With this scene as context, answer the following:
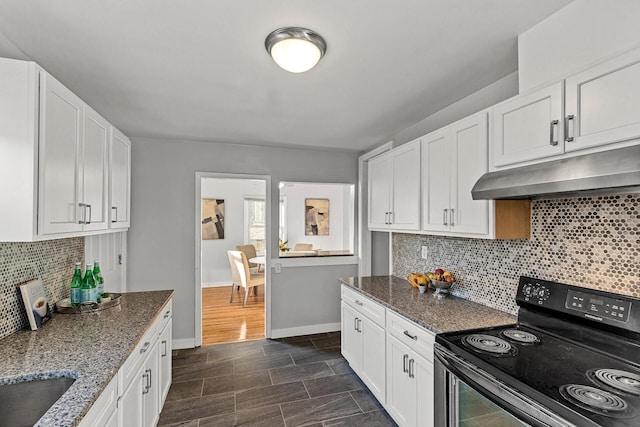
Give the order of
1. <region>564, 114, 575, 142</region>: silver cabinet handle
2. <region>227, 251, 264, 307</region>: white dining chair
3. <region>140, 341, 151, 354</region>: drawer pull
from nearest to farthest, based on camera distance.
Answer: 1. <region>564, 114, 575, 142</region>: silver cabinet handle
2. <region>140, 341, 151, 354</region>: drawer pull
3. <region>227, 251, 264, 307</region>: white dining chair

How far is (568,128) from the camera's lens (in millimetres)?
1370

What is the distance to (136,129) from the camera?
10.9ft

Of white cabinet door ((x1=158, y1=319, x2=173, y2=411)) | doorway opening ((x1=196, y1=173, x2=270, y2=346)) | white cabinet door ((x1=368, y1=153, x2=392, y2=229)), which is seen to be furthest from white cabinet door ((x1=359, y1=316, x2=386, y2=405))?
doorway opening ((x1=196, y1=173, x2=270, y2=346))

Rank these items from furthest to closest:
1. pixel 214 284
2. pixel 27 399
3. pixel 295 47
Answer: pixel 214 284, pixel 295 47, pixel 27 399

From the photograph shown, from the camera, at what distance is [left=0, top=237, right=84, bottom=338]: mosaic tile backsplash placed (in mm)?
1634

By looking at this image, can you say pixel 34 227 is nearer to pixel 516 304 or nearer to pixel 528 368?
pixel 528 368

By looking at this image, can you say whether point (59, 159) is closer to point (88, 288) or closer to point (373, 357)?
point (88, 288)

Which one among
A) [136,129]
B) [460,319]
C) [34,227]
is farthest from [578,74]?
[136,129]

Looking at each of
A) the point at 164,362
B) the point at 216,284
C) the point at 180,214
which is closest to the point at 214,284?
the point at 216,284

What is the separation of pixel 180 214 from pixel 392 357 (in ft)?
9.19

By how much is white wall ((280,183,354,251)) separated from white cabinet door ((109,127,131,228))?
432 centimetres

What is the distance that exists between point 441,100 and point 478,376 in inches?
79.5

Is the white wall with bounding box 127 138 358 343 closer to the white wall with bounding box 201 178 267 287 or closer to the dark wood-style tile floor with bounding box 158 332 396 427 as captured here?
the dark wood-style tile floor with bounding box 158 332 396 427

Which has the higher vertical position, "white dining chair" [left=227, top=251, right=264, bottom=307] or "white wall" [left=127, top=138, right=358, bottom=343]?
"white wall" [left=127, top=138, right=358, bottom=343]
